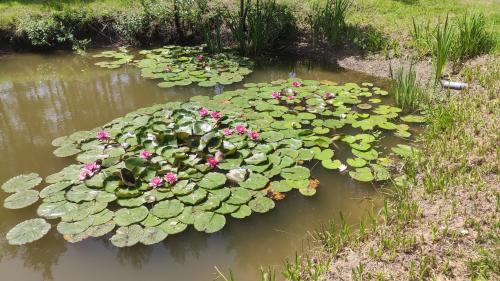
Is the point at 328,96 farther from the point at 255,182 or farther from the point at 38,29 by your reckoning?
the point at 38,29

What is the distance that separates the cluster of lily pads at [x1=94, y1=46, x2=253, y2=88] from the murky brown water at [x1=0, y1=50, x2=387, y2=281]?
1.78 ft

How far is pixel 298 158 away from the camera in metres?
4.25

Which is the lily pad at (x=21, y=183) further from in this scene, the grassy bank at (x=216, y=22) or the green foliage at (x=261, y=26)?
the green foliage at (x=261, y=26)

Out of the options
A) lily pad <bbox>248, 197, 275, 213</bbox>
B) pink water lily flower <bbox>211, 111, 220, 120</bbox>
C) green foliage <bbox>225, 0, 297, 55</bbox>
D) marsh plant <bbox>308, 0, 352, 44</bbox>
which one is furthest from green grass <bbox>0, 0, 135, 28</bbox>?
lily pad <bbox>248, 197, 275, 213</bbox>

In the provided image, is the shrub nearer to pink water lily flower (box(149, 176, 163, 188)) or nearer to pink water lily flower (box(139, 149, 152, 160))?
pink water lily flower (box(139, 149, 152, 160))

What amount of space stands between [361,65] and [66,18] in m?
5.48

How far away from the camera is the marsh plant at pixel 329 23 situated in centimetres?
713

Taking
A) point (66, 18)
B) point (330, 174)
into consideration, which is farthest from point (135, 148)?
point (66, 18)

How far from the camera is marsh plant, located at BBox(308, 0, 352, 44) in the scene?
7129mm

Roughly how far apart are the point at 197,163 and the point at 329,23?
4368 mm

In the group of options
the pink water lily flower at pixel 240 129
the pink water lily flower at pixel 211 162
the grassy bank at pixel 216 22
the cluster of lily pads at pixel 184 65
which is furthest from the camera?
the grassy bank at pixel 216 22

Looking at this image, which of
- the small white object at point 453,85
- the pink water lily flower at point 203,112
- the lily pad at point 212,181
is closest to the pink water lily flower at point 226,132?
the pink water lily flower at point 203,112

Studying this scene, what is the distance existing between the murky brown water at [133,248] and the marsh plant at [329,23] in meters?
2.88

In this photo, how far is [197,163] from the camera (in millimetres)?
4066
